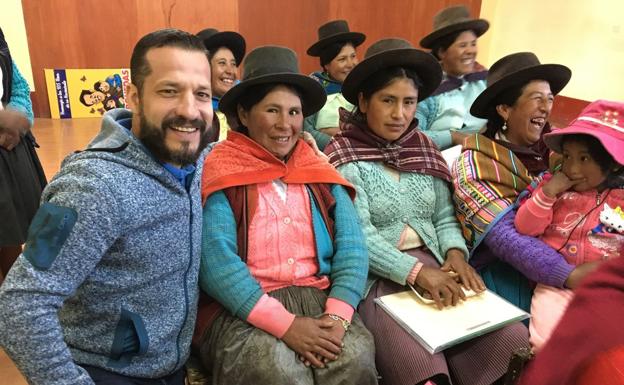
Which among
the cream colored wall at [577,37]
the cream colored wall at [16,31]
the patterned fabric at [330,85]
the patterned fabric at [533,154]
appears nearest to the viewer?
the patterned fabric at [533,154]

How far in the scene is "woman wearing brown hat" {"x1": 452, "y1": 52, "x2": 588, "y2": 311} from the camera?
5.79 ft

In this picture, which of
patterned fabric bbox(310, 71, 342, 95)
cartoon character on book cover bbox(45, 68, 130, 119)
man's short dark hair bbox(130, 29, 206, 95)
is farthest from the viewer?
cartoon character on book cover bbox(45, 68, 130, 119)

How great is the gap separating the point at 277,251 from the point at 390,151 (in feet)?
2.18

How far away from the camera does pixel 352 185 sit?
168 cm

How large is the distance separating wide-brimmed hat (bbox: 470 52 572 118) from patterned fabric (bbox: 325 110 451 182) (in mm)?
328

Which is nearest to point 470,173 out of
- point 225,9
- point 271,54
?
point 271,54

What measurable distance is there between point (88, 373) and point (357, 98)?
1414mm

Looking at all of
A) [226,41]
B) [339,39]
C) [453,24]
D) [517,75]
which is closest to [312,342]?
[517,75]

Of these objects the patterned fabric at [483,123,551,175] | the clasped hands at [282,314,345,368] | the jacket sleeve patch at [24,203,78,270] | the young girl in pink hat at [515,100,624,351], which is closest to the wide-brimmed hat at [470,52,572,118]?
the patterned fabric at [483,123,551,175]

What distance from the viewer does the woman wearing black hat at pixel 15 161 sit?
72.3 inches

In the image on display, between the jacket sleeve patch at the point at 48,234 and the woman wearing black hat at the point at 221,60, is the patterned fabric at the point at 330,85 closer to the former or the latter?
the woman wearing black hat at the point at 221,60

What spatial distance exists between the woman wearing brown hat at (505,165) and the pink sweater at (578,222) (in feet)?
0.24

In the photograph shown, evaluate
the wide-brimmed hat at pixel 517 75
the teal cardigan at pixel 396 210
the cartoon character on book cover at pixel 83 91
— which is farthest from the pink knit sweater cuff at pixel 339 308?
the cartoon character on book cover at pixel 83 91

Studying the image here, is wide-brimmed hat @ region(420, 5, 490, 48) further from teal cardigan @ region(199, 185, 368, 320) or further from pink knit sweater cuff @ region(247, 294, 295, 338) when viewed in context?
pink knit sweater cuff @ region(247, 294, 295, 338)
